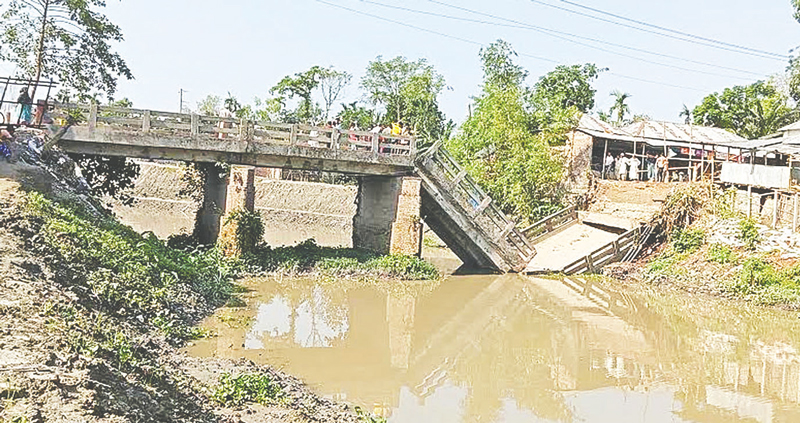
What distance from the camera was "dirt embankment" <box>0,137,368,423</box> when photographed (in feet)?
19.0

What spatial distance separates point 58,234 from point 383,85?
4222 cm

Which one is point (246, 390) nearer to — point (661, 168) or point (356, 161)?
point (356, 161)

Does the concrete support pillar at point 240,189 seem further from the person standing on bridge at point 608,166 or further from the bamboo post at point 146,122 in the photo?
the person standing on bridge at point 608,166

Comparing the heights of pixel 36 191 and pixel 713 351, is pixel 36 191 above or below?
above

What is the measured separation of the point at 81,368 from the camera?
6.57 m

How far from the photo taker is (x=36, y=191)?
14.4m

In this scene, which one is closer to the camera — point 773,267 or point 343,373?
point 343,373

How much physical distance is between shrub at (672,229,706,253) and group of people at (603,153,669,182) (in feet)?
15.5

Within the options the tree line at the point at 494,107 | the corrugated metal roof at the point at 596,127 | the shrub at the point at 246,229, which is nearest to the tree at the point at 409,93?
the tree line at the point at 494,107

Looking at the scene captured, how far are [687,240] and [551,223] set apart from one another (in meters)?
4.65

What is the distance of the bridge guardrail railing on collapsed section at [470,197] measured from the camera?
2220 centimetres

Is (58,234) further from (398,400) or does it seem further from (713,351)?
(713,351)

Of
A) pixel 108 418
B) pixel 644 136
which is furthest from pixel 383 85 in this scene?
pixel 108 418

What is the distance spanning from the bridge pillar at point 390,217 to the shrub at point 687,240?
8.78 meters
